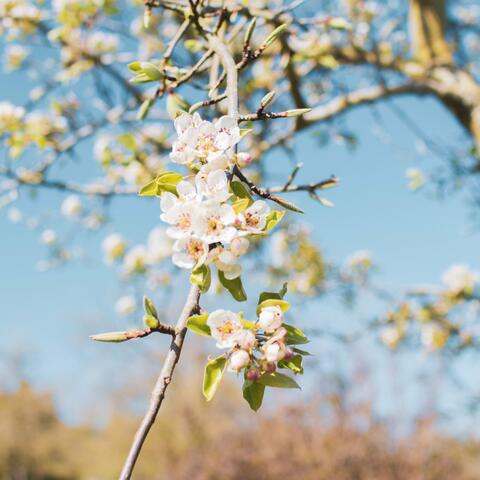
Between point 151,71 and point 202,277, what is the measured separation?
0.65 m

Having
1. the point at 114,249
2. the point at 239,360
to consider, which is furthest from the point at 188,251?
the point at 114,249

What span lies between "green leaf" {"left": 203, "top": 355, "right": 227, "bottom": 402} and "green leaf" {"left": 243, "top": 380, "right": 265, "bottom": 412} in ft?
0.16

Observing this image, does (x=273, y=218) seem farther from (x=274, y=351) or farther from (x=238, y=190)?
(x=274, y=351)

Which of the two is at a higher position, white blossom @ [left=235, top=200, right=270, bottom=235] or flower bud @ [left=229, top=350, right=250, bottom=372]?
white blossom @ [left=235, top=200, right=270, bottom=235]

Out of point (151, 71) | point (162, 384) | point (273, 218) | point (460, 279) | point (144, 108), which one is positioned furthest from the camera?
point (460, 279)

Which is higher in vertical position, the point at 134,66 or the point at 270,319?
the point at 134,66

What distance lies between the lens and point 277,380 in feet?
2.61

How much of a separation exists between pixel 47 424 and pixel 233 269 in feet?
91.2

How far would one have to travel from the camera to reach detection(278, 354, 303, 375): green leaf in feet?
2.62

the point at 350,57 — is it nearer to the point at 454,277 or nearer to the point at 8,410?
the point at 454,277

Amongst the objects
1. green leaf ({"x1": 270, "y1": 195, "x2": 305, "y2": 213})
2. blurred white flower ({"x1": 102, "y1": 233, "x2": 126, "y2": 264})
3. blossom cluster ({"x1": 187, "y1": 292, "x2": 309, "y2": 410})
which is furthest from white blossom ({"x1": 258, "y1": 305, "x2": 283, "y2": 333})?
blurred white flower ({"x1": 102, "y1": 233, "x2": 126, "y2": 264})

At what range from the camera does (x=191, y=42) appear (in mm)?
1546

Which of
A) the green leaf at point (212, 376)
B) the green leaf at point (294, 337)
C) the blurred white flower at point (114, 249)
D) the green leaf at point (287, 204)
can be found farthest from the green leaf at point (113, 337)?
the blurred white flower at point (114, 249)

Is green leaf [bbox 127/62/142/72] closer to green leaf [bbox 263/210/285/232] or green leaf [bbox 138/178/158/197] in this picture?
green leaf [bbox 138/178/158/197]
